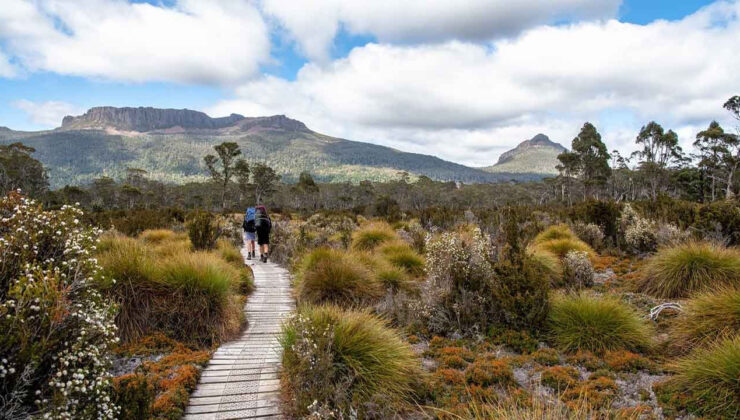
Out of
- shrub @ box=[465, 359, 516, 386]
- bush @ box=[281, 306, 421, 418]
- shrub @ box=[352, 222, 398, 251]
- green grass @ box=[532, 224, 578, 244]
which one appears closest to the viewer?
bush @ box=[281, 306, 421, 418]

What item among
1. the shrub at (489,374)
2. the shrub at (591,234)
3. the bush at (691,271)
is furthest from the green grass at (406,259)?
the shrub at (591,234)

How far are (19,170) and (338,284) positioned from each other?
5801cm

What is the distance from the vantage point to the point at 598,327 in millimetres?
6121

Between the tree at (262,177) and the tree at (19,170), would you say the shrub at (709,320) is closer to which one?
the tree at (19,170)

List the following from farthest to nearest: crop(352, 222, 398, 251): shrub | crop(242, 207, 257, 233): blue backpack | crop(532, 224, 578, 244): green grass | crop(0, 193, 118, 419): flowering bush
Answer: crop(352, 222, 398, 251): shrub
crop(532, 224, 578, 244): green grass
crop(242, 207, 257, 233): blue backpack
crop(0, 193, 118, 419): flowering bush

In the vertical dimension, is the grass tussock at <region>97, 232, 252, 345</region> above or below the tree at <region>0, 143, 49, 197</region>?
below

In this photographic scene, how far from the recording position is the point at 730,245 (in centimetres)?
984

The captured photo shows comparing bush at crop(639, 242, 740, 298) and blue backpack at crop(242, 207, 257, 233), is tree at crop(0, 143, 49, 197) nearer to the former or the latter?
blue backpack at crop(242, 207, 257, 233)

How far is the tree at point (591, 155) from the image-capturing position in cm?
4538

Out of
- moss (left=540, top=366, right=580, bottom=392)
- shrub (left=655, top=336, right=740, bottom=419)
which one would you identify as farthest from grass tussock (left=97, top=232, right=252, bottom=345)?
shrub (left=655, top=336, right=740, bottom=419)

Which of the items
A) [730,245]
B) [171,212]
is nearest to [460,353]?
[730,245]

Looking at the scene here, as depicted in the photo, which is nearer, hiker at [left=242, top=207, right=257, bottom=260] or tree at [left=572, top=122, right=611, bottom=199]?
hiker at [left=242, top=207, right=257, bottom=260]

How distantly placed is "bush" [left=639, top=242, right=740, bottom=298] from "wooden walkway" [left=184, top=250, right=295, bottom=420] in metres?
7.74

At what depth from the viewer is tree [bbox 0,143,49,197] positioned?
1764 inches
